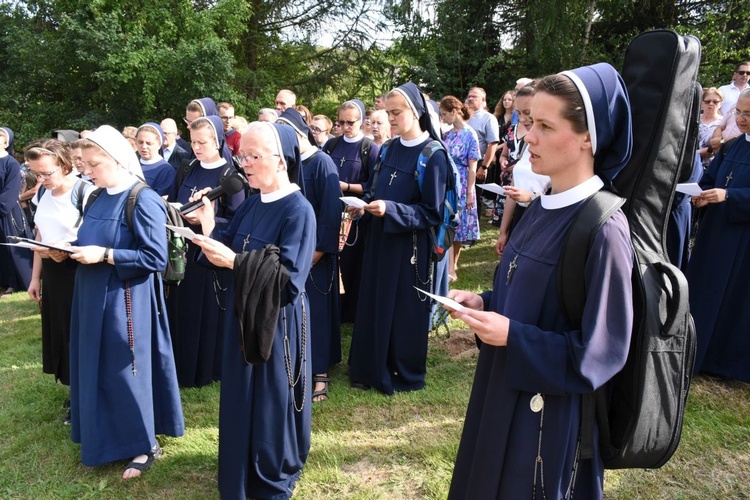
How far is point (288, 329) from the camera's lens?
3330mm

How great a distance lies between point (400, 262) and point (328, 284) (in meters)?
0.69

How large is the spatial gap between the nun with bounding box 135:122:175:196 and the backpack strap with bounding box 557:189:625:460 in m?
4.58

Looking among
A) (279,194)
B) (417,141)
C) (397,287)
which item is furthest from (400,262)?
(279,194)

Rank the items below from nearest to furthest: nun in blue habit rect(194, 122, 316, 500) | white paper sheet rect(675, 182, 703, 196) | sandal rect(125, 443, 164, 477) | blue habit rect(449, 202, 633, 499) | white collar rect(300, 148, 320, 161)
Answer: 1. blue habit rect(449, 202, 633, 499)
2. nun in blue habit rect(194, 122, 316, 500)
3. sandal rect(125, 443, 164, 477)
4. white paper sheet rect(675, 182, 703, 196)
5. white collar rect(300, 148, 320, 161)

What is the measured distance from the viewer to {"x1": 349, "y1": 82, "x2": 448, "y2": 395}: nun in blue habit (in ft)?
14.8

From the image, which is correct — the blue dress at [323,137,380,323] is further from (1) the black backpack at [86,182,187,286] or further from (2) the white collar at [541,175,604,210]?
(2) the white collar at [541,175,604,210]

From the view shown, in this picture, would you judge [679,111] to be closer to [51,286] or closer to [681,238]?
[681,238]

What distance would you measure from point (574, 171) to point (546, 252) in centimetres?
29

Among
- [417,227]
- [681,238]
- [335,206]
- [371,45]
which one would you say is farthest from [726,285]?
[371,45]

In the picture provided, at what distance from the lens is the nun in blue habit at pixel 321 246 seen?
470cm

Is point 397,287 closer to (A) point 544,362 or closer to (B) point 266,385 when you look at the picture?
(B) point 266,385

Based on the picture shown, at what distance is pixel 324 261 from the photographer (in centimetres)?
486

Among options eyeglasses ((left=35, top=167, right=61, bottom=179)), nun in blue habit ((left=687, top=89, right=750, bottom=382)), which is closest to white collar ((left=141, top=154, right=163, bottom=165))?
eyeglasses ((left=35, top=167, right=61, bottom=179))

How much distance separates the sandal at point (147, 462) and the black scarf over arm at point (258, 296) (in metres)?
1.38
